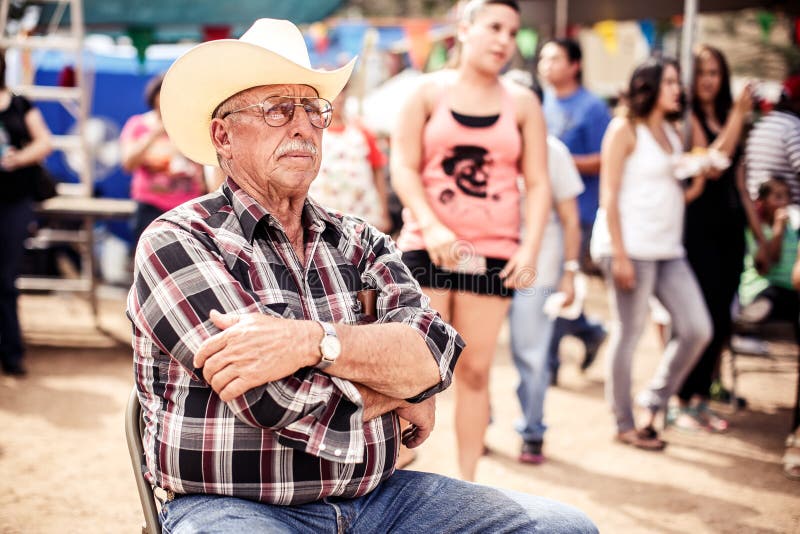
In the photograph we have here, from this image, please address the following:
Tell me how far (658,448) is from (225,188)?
3530 mm

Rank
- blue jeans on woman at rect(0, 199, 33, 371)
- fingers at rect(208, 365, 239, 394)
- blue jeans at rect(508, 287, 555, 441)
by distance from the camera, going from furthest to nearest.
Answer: blue jeans on woman at rect(0, 199, 33, 371)
blue jeans at rect(508, 287, 555, 441)
fingers at rect(208, 365, 239, 394)

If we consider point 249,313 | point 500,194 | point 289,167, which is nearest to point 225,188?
point 289,167

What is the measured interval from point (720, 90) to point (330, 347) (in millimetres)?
4401

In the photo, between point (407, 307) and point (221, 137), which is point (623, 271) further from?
point (221, 137)

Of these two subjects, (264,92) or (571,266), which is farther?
(571,266)

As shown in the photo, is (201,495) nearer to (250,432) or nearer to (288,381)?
(250,432)

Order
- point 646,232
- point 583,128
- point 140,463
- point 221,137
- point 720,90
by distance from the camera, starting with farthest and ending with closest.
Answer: point 583,128 < point 720,90 < point 646,232 < point 221,137 < point 140,463

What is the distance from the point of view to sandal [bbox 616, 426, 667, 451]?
4805 mm

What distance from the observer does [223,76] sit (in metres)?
2.20

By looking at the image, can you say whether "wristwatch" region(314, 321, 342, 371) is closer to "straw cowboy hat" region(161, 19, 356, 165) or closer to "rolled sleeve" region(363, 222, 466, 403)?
"rolled sleeve" region(363, 222, 466, 403)

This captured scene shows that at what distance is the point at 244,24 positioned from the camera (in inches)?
411

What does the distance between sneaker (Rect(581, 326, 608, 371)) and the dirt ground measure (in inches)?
5.4

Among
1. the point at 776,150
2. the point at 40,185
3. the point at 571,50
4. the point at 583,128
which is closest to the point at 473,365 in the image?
the point at 776,150

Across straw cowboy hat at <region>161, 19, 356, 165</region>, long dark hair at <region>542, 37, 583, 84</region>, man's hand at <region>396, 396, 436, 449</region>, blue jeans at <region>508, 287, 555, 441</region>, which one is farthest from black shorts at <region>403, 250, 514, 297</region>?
long dark hair at <region>542, 37, 583, 84</region>
